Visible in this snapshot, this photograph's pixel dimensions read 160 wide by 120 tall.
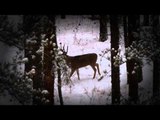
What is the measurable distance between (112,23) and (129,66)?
476 mm

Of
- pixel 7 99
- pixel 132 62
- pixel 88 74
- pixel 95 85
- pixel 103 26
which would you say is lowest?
pixel 7 99

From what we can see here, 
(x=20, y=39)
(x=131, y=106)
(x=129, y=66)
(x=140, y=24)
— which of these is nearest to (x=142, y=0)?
(x=140, y=24)

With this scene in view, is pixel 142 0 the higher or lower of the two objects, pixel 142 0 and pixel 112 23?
the higher

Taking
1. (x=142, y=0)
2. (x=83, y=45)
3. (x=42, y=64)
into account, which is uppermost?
(x=142, y=0)

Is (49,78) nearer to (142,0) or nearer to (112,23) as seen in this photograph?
(112,23)

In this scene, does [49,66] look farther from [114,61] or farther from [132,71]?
[132,71]

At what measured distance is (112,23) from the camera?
10.7 ft

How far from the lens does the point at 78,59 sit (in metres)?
3.22

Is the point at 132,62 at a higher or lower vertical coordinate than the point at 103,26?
lower

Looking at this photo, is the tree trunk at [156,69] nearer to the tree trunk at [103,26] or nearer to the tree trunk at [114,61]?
the tree trunk at [114,61]

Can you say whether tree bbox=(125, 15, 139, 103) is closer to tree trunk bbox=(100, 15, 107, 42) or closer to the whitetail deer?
tree trunk bbox=(100, 15, 107, 42)

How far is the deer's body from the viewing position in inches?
125

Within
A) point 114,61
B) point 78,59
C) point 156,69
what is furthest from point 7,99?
point 156,69

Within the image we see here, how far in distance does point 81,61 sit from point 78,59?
0.04 m
